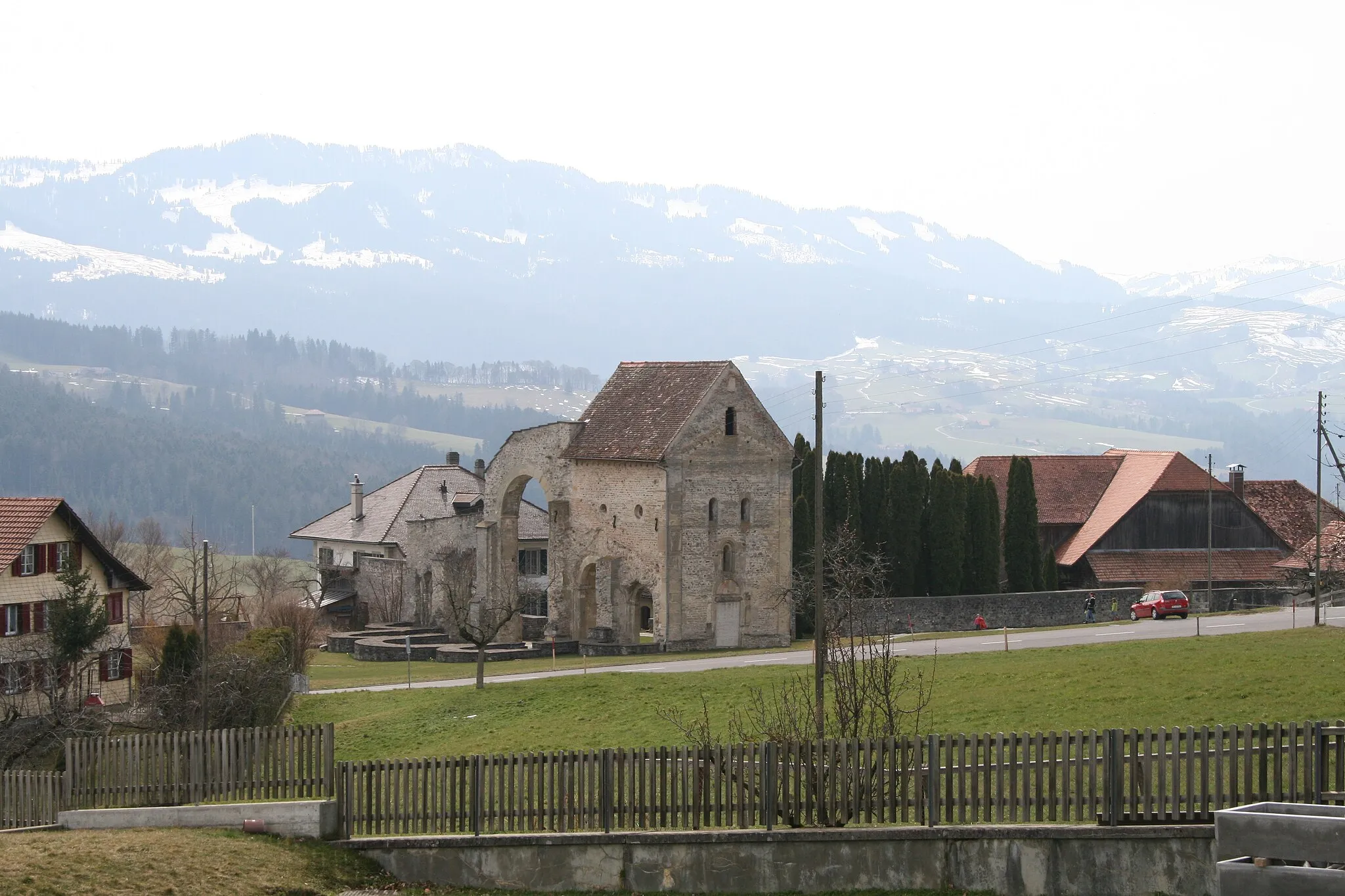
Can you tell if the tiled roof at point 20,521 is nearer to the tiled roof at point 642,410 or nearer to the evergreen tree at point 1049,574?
the tiled roof at point 642,410

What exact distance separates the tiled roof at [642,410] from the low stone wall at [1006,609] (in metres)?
10.7

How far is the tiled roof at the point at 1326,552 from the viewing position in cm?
6512

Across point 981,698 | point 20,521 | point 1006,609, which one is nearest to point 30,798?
point 981,698

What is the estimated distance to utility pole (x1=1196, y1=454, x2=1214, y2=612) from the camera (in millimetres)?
64062

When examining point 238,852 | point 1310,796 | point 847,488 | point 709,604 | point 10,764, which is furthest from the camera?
point 847,488

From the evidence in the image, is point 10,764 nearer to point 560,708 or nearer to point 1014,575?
point 560,708

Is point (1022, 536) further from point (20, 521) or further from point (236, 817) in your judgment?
point (236, 817)

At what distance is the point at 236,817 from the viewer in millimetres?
22578

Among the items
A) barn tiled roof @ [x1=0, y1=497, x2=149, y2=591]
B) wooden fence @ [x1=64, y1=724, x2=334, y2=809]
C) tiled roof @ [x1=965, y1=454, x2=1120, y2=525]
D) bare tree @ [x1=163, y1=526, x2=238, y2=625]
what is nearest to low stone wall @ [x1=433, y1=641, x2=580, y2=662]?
bare tree @ [x1=163, y1=526, x2=238, y2=625]

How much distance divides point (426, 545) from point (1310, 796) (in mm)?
64668

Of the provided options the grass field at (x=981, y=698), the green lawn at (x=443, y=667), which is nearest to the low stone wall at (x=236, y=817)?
the grass field at (x=981, y=698)

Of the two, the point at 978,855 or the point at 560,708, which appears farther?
the point at 560,708

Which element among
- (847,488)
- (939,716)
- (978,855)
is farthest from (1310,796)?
(847,488)

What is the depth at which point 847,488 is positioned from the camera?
70.6 metres
